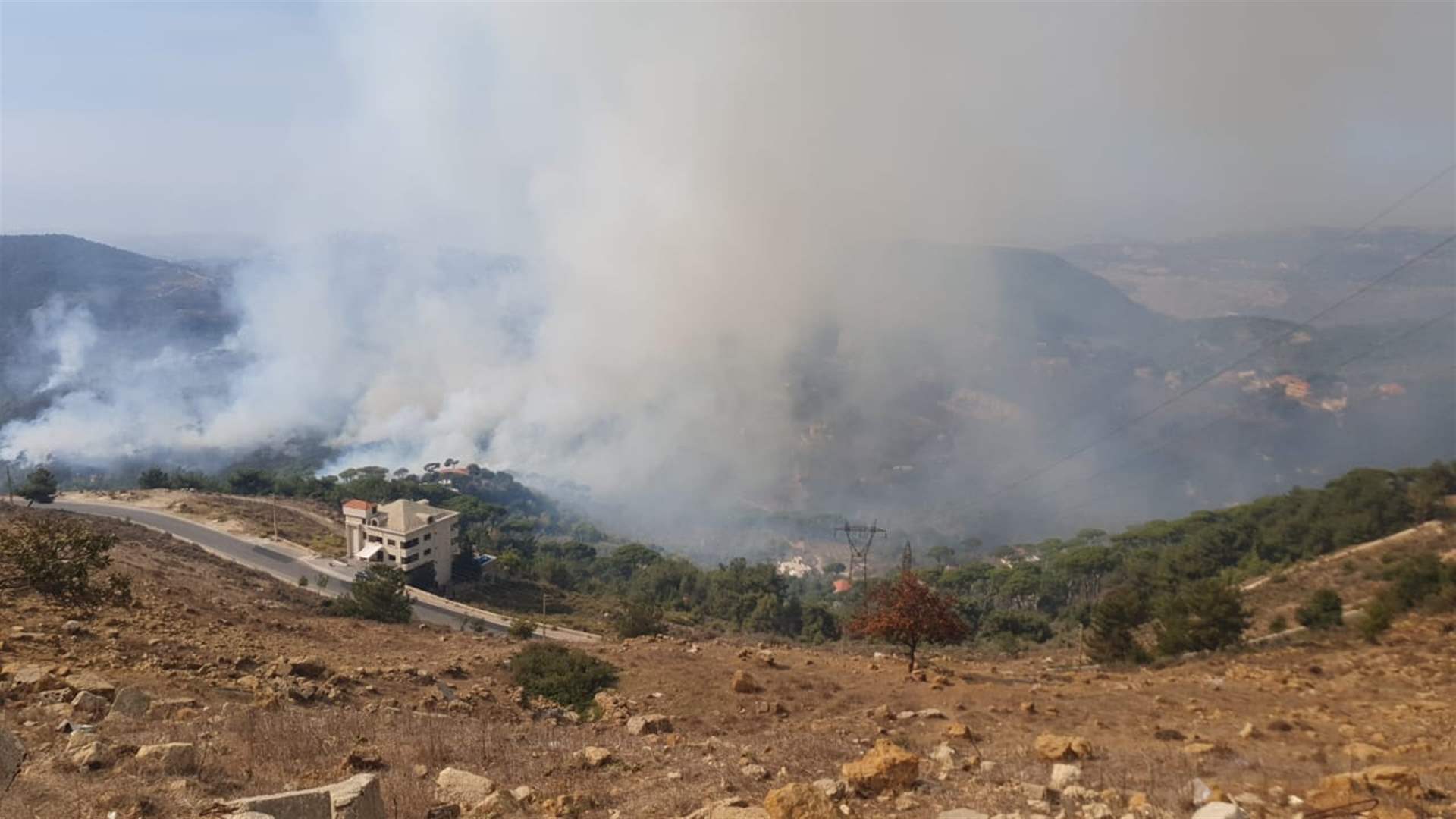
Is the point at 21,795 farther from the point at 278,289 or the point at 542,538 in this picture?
the point at 278,289

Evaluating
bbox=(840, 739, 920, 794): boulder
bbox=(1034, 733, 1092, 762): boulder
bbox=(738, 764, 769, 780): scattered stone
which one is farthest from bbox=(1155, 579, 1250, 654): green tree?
bbox=(738, 764, 769, 780): scattered stone

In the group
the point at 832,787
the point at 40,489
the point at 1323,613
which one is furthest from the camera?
the point at 40,489

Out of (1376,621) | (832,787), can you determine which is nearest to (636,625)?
(832,787)

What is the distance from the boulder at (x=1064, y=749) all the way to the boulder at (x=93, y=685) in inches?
394

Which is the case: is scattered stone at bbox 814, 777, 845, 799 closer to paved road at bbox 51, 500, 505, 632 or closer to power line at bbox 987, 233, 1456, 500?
paved road at bbox 51, 500, 505, 632

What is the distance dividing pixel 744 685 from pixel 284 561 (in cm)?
2923

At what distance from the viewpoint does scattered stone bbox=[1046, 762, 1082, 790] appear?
687cm

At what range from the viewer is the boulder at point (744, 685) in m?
12.8

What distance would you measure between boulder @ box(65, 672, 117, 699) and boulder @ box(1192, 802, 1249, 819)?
10.1m

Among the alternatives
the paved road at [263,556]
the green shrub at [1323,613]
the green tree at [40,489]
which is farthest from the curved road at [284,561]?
the green shrub at [1323,613]

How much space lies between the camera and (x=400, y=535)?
36.1 m

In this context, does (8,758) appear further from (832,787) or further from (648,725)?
(648,725)

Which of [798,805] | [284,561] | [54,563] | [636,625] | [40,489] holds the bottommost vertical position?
[284,561]

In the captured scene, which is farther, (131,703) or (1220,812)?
(131,703)
